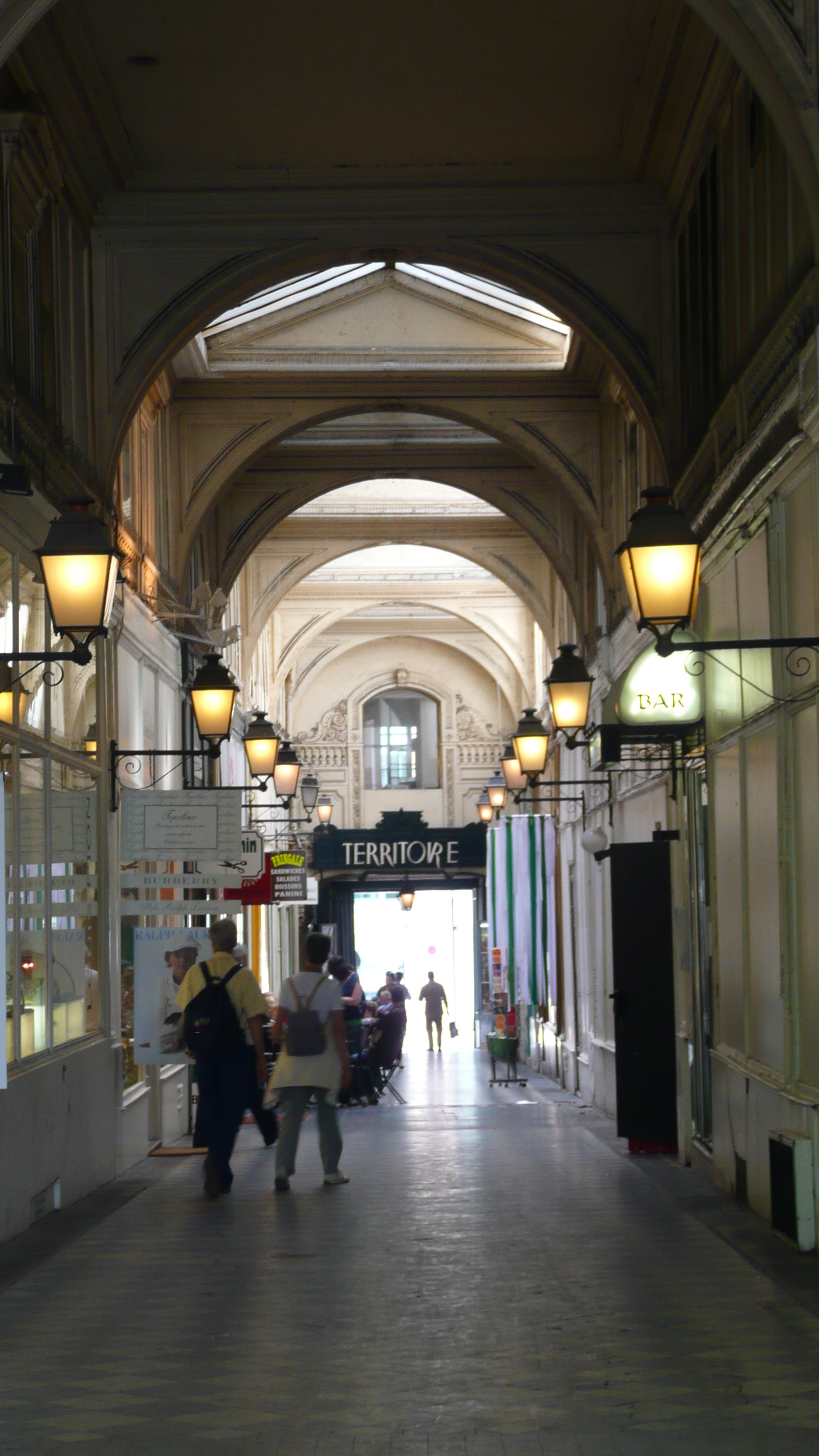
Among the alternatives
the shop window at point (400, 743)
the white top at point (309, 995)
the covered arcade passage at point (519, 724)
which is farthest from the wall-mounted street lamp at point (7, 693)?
the shop window at point (400, 743)

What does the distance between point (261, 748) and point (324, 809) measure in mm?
13212

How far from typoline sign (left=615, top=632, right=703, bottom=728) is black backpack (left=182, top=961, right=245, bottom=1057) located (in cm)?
276

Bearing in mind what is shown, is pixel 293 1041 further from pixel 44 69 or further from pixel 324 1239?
pixel 44 69

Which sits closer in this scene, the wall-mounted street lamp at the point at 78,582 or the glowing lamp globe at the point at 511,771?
the wall-mounted street lamp at the point at 78,582

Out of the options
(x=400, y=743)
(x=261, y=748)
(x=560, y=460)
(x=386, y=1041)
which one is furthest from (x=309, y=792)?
(x=560, y=460)

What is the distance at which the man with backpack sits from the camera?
30.8ft

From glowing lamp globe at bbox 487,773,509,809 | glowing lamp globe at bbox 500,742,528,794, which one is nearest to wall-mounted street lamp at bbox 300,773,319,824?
glowing lamp globe at bbox 487,773,509,809

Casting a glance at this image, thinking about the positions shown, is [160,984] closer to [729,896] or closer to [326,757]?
[729,896]

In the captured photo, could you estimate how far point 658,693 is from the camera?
982 cm

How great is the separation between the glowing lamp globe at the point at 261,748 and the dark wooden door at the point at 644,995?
555cm

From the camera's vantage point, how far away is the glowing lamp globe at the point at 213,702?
1143cm

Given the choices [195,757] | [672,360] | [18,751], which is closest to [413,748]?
[195,757]

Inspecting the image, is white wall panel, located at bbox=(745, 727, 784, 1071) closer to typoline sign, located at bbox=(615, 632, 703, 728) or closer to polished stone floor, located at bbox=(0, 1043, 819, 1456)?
polished stone floor, located at bbox=(0, 1043, 819, 1456)

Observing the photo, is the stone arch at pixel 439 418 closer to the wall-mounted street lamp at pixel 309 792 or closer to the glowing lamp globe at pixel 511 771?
the glowing lamp globe at pixel 511 771
